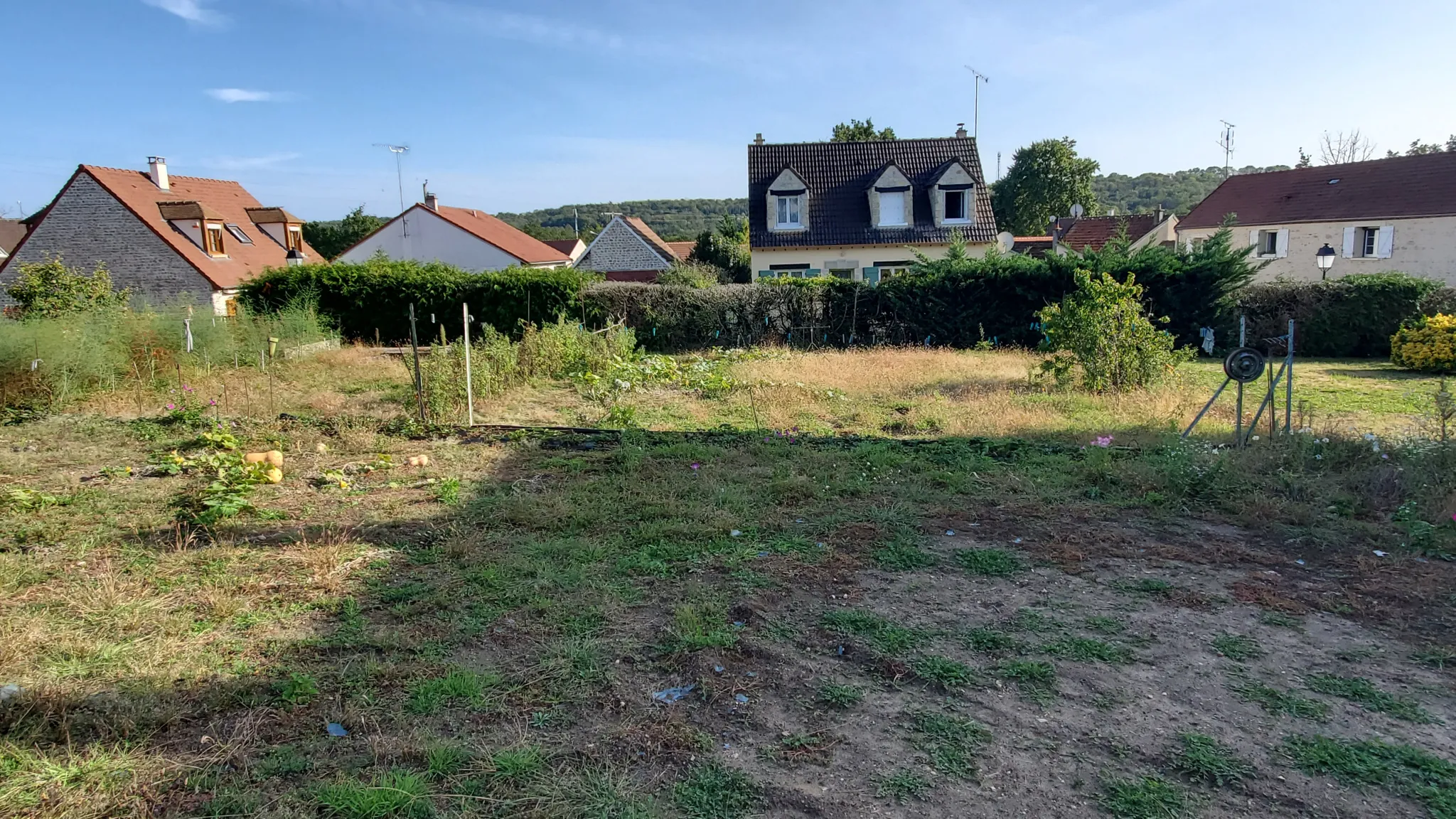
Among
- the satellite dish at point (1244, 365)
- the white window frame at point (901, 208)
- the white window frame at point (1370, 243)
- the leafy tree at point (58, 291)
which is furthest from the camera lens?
the white window frame at point (1370, 243)

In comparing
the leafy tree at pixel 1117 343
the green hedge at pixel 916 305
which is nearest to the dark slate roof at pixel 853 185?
the green hedge at pixel 916 305

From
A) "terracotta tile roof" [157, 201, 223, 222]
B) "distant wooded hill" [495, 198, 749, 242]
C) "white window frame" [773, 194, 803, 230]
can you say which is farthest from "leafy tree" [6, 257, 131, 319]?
"distant wooded hill" [495, 198, 749, 242]

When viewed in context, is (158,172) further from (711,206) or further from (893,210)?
(711,206)

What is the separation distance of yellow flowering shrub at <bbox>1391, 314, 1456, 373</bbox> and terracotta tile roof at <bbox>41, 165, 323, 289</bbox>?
23.9 meters

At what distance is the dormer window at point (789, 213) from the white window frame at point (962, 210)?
4.29 m

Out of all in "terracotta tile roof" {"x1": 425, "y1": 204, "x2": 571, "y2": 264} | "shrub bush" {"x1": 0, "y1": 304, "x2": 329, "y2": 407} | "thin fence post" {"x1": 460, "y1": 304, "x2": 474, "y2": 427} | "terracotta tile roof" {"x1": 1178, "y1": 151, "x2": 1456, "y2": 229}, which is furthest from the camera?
"terracotta tile roof" {"x1": 425, "y1": 204, "x2": 571, "y2": 264}

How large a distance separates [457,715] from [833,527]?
9.55 feet

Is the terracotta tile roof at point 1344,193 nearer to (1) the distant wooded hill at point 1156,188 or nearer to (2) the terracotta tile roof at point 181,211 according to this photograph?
(2) the terracotta tile roof at point 181,211

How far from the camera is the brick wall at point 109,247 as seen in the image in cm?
2192

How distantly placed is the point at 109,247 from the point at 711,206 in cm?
9702

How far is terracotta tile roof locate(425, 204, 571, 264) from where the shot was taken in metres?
31.0

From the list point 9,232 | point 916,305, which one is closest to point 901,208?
point 916,305

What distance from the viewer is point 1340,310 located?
15.8m

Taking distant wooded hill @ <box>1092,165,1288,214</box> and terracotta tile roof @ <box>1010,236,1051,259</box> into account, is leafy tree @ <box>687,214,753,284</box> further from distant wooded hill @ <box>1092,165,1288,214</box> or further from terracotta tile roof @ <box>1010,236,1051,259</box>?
distant wooded hill @ <box>1092,165,1288,214</box>
